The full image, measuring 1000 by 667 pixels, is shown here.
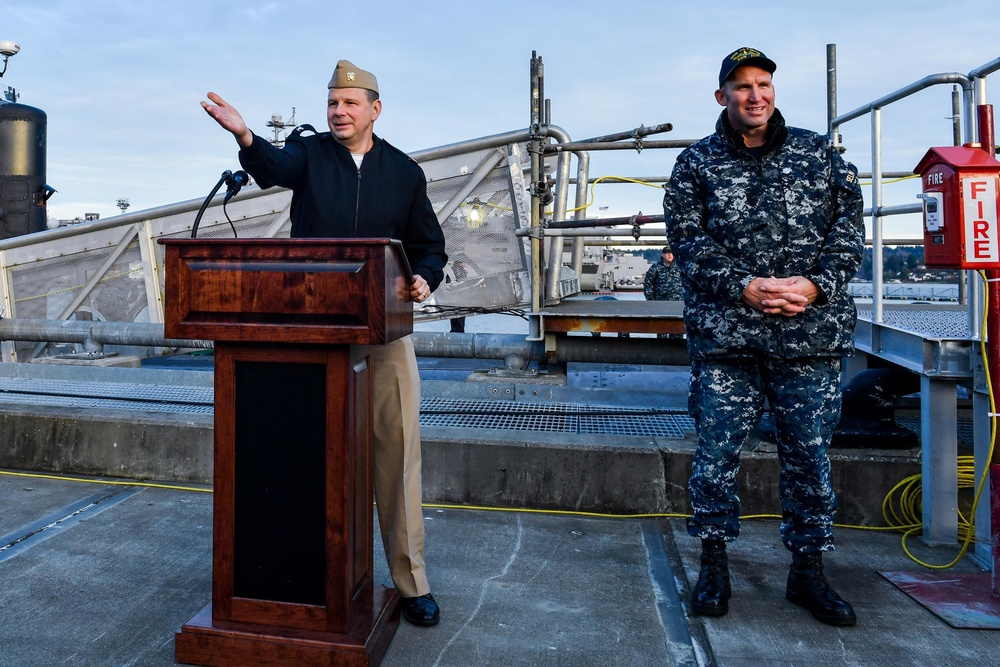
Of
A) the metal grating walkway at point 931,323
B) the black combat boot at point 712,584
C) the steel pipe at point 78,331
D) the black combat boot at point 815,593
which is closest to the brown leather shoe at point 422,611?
the black combat boot at point 712,584

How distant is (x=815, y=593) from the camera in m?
2.62

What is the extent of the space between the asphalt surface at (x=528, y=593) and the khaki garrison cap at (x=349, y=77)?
180 cm

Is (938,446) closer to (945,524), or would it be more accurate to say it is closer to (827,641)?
(945,524)

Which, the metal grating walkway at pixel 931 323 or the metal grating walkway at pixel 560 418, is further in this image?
the metal grating walkway at pixel 560 418

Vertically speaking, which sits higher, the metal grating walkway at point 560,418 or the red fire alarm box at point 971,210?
the red fire alarm box at point 971,210

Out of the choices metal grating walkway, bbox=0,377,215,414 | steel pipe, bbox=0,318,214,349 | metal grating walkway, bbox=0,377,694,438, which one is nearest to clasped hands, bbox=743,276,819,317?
metal grating walkway, bbox=0,377,694,438

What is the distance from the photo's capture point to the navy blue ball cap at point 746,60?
2633mm

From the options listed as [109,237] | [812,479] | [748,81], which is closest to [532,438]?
[812,479]

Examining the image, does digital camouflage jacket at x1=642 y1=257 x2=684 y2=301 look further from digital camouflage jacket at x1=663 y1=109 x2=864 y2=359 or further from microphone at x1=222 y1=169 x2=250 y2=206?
microphone at x1=222 y1=169 x2=250 y2=206

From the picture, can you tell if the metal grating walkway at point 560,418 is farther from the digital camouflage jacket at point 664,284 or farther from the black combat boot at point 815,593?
the digital camouflage jacket at point 664,284

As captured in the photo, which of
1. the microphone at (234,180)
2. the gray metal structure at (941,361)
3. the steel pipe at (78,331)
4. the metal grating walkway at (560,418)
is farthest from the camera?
the steel pipe at (78,331)

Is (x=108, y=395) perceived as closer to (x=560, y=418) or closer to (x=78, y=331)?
(x=78, y=331)

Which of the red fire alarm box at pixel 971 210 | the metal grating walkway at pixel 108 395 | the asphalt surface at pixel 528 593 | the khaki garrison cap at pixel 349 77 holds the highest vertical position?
the khaki garrison cap at pixel 349 77

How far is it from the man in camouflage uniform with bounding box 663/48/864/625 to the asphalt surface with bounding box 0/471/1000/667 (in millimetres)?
185
